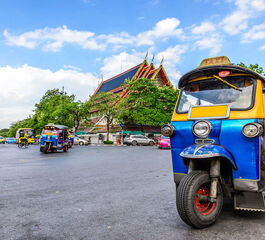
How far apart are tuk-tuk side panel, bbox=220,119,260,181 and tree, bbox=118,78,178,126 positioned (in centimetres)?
3470

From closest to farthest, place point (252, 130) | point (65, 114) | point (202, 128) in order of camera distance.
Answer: point (252, 130) → point (202, 128) → point (65, 114)

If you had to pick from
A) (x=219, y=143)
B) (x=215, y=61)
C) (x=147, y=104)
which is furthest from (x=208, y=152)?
(x=147, y=104)

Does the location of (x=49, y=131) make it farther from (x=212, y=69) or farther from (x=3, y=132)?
(x=3, y=132)

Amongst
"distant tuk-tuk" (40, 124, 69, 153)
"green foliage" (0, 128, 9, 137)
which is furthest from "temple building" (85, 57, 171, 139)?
"green foliage" (0, 128, 9, 137)

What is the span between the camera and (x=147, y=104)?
39.4 metres

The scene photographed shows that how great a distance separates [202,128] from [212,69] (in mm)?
844

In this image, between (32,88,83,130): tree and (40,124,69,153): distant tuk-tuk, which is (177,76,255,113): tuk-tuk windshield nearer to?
(40,124,69,153): distant tuk-tuk

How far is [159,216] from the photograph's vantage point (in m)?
3.66

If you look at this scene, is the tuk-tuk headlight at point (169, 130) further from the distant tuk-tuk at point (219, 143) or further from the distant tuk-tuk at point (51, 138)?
the distant tuk-tuk at point (51, 138)

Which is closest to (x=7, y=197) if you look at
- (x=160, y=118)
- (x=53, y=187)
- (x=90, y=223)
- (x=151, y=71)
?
(x=53, y=187)

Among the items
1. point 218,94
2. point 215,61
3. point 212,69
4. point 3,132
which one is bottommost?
point 218,94

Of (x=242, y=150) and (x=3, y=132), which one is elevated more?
(x=3, y=132)

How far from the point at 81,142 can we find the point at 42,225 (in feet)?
121

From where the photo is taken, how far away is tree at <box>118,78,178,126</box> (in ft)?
126
